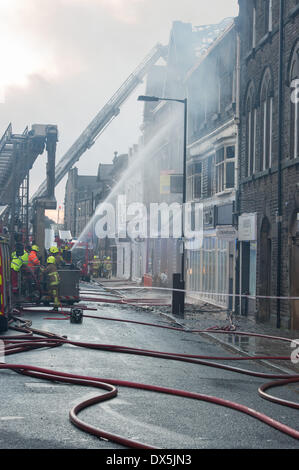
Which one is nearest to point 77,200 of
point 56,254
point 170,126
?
point 170,126

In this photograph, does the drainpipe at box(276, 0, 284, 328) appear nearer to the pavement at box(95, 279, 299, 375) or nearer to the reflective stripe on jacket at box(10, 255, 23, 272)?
the pavement at box(95, 279, 299, 375)

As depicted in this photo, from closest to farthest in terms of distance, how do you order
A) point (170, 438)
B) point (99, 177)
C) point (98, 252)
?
1. point (170, 438)
2. point (98, 252)
3. point (99, 177)

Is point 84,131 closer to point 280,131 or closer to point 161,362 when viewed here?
point 280,131

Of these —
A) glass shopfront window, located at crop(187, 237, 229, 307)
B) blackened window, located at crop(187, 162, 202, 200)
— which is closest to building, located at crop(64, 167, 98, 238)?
glass shopfront window, located at crop(187, 237, 229, 307)

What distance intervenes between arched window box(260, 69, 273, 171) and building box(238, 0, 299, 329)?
29 millimetres

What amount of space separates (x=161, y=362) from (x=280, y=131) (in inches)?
403

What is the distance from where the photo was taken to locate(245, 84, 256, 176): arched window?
24.1m

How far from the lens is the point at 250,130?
80.7ft

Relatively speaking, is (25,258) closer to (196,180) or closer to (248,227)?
(248,227)

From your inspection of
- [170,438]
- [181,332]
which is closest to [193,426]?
[170,438]

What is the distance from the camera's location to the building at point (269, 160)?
19.4m

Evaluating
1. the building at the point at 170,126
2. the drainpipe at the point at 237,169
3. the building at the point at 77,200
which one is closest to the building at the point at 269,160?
the drainpipe at the point at 237,169

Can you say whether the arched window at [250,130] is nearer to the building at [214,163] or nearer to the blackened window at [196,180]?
the building at [214,163]
